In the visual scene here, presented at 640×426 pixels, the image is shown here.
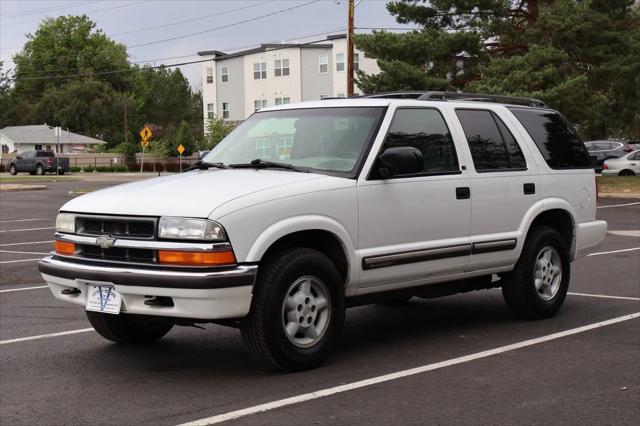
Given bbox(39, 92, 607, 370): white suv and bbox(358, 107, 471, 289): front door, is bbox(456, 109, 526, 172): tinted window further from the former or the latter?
bbox(358, 107, 471, 289): front door

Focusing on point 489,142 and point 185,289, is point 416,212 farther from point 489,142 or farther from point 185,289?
point 185,289

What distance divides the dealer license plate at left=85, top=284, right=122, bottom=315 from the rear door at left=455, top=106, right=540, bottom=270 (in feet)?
9.64

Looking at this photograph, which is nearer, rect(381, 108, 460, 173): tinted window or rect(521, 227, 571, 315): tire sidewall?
rect(381, 108, 460, 173): tinted window

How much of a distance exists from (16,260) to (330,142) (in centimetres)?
828

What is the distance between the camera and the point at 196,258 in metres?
5.63

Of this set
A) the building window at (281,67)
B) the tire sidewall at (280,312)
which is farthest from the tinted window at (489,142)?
the building window at (281,67)

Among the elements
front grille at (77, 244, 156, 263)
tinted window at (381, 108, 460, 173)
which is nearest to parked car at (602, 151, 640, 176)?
tinted window at (381, 108, 460, 173)

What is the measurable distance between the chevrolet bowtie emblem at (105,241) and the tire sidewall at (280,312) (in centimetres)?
108

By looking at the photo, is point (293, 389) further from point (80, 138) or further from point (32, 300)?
point (80, 138)

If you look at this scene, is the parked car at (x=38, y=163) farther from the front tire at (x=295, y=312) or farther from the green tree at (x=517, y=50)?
the front tire at (x=295, y=312)

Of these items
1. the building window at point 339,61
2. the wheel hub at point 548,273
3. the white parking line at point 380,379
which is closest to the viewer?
the white parking line at point 380,379

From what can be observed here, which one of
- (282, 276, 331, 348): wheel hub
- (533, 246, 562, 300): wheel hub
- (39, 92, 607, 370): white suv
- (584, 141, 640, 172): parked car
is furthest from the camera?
(584, 141, 640, 172): parked car

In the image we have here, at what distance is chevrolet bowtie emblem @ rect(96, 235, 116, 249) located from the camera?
5.91 m

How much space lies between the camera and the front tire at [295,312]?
583 cm
